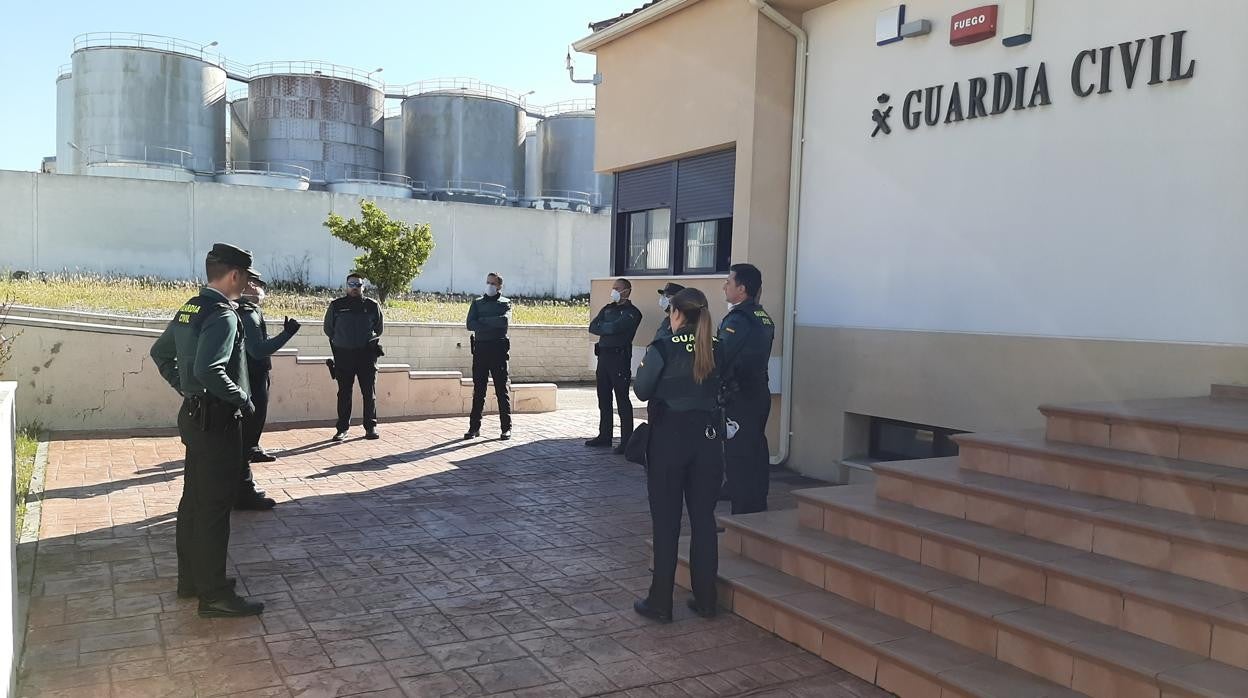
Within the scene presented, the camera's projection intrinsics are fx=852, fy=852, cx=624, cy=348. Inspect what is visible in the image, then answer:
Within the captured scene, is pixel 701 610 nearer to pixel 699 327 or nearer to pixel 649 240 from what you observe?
pixel 699 327

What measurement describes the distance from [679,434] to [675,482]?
274 mm

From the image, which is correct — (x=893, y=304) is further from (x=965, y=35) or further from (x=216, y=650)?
(x=216, y=650)

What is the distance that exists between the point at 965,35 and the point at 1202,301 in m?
2.98

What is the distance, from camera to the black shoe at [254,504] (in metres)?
6.96

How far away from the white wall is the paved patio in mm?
2438

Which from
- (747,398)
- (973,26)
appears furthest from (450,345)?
(973,26)

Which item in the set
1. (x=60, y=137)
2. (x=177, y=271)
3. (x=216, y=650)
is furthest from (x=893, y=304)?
(x=60, y=137)

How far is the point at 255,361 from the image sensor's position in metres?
7.34

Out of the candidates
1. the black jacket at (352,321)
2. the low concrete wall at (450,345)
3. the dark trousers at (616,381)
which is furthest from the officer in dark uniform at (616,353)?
the low concrete wall at (450,345)

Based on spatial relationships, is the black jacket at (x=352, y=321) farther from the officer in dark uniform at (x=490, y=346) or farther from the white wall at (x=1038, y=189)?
the white wall at (x=1038, y=189)

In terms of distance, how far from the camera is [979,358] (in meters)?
7.18

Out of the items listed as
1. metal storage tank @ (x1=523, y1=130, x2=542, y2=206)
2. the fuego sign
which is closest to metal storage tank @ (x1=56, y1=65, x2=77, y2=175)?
metal storage tank @ (x1=523, y1=130, x2=542, y2=206)

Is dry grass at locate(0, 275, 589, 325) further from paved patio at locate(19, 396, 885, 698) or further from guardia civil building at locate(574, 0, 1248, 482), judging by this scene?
guardia civil building at locate(574, 0, 1248, 482)

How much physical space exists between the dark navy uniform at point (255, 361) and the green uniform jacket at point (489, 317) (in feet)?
10.4
